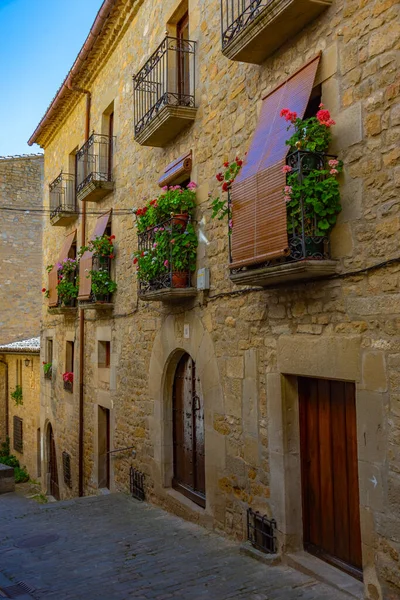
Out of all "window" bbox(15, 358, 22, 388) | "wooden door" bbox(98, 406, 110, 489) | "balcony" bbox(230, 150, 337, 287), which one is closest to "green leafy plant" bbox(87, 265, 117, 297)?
"wooden door" bbox(98, 406, 110, 489)

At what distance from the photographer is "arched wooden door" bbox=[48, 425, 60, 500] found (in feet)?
45.1

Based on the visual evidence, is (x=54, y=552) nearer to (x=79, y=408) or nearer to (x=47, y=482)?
(x=79, y=408)

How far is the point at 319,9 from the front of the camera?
15.1 ft

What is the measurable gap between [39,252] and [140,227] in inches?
589

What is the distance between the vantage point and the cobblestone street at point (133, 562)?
4598mm

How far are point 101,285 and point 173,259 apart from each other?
10.8 feet

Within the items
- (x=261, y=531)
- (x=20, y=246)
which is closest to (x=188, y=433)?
(x=261, y=531)

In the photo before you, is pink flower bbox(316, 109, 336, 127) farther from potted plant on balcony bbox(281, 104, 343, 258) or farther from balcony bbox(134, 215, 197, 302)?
balcony bbox(134, 215, 197, 302)

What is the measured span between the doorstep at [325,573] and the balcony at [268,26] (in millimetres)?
4623

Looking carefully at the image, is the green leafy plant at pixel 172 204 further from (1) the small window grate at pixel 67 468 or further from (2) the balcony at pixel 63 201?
(1) the small window grate at pixel 67 468

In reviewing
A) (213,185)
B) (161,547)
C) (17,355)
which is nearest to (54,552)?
(161,547)

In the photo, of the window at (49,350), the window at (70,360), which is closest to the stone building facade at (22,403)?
the window at (49,350)

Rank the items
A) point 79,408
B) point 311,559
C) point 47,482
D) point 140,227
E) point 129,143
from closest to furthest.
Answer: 1. point 311,559
2. point 140,227
3. point 129,143
4. point 79,408
5. point 47,482

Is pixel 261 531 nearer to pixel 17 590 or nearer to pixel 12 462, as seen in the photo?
pixel 17 590
